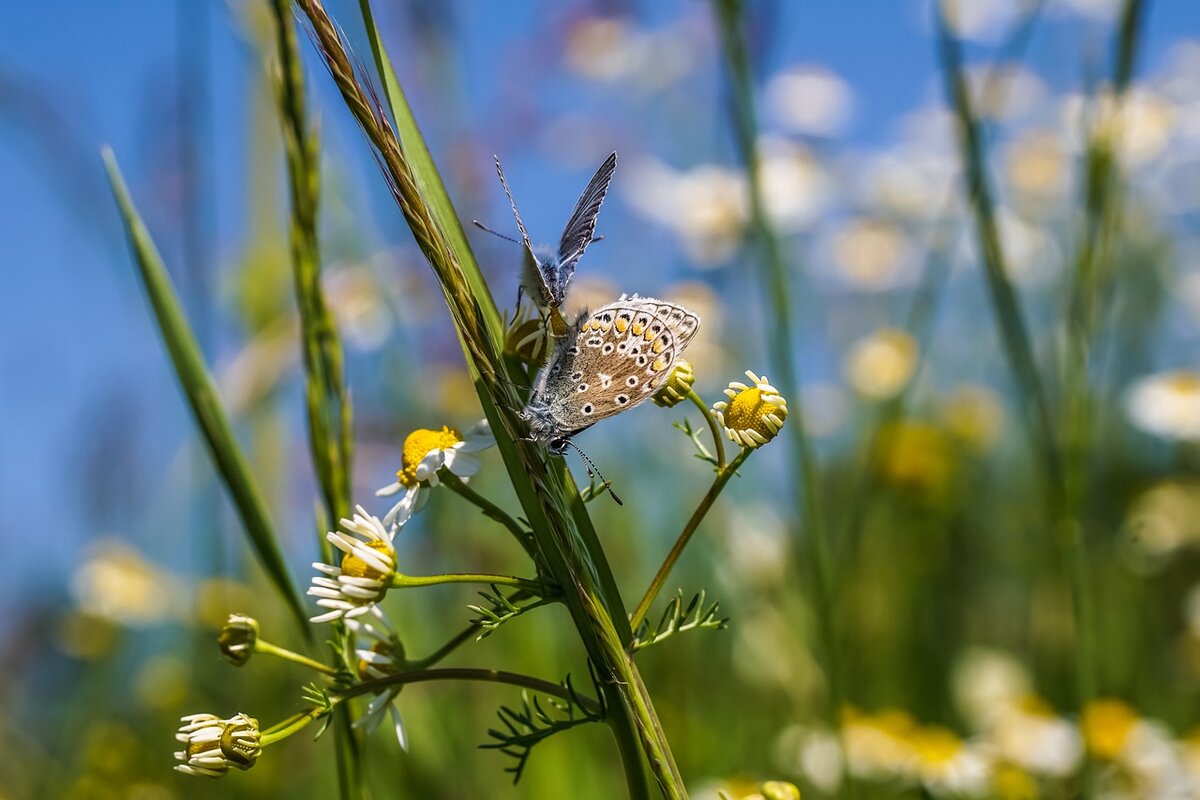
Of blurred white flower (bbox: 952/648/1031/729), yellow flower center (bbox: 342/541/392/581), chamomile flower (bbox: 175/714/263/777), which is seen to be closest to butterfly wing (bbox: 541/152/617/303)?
yellow flower center (bbox: 342/541/392/581)

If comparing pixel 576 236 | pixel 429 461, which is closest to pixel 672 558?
pixel 429 461

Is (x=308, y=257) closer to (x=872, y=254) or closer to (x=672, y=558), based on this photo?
(x=672, y=558)

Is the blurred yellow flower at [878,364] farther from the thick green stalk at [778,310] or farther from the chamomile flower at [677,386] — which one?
the chamomile flower at [677,386]

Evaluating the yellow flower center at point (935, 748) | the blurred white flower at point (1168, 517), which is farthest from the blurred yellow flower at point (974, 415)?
the yellow flower center at point (935, 748)

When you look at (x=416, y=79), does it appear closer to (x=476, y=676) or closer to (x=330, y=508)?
(x=330, y=508)

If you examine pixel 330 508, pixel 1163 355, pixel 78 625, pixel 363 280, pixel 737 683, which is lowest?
pixel 330 508

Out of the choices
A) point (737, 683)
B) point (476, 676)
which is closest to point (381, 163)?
point (476, 676)
